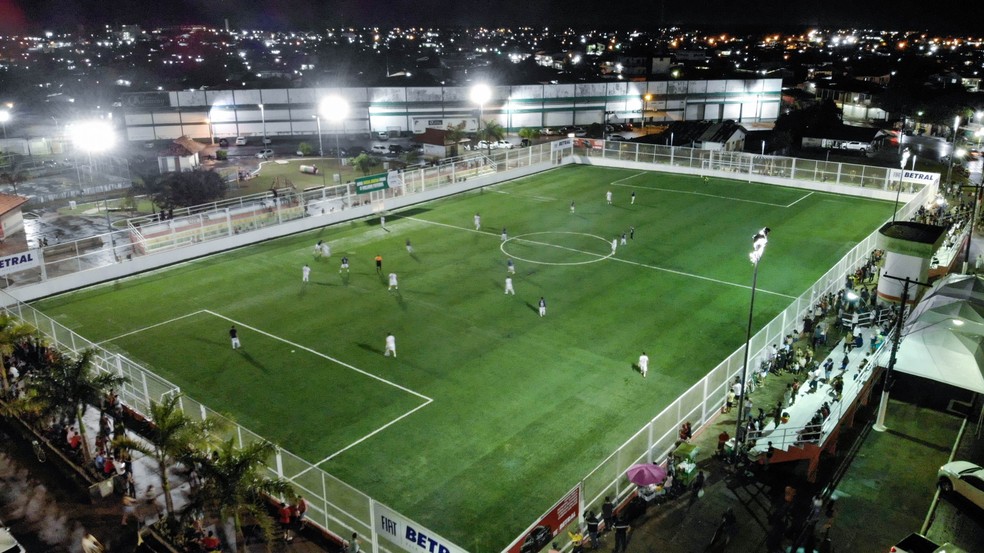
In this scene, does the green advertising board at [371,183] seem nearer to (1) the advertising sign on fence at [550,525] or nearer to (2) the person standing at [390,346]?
(2) the person standing at [390,346]

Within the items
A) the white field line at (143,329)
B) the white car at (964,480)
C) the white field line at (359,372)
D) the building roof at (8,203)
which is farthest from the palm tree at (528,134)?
the white car at (964,480)

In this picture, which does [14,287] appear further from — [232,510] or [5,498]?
[232,510]

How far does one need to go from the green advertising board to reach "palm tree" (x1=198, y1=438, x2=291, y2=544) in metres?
31.0

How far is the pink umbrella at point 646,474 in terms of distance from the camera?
54.9 feet

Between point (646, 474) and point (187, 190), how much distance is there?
42069 mm

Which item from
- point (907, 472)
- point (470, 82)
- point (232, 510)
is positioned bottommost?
point (907, 472)

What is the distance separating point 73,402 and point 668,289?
2341 cm

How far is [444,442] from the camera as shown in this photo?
66.7 feet

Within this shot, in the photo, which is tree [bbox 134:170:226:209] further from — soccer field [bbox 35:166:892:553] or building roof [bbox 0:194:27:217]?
soccer field [bbox 35:166:892:553]

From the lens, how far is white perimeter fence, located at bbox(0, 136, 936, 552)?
16.3 m

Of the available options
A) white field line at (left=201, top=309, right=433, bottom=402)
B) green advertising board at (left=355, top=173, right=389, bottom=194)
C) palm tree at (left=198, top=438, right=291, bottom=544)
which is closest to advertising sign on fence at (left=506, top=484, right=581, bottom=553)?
palm tree at (left=198, top=438, right=291, bottom=544)

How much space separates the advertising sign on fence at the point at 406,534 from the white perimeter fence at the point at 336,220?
35 centimetres

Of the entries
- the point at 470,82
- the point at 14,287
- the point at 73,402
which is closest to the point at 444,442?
the point at 73,402

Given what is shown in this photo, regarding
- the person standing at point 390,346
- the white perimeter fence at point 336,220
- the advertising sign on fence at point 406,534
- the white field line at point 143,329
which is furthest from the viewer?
the white field line at point 143,329
